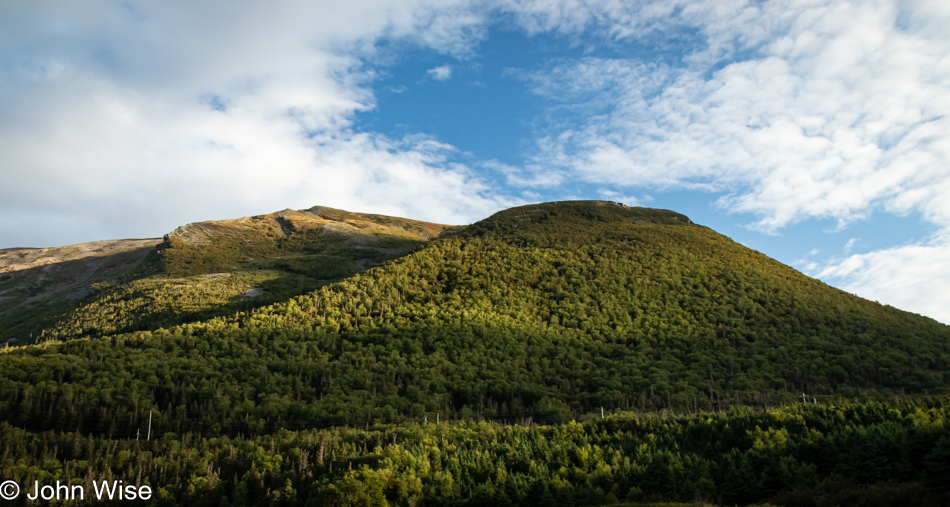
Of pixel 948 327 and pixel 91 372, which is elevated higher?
pixel 948 327

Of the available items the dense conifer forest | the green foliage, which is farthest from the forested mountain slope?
the green foliage

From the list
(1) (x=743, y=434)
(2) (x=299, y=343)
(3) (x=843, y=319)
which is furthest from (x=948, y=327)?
(2) (x=299, y=343)

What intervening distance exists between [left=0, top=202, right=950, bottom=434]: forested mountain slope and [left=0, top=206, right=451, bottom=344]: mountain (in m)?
25.0

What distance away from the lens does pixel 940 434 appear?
33.5 metres

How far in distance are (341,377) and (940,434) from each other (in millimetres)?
63082

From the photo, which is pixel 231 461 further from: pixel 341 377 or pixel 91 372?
pixel 91 372

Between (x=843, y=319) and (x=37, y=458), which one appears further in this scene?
(x=843, y=319)

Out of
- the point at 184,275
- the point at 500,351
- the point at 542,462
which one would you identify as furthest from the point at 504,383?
the point at 184,275

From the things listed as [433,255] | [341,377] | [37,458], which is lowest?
[37,458]

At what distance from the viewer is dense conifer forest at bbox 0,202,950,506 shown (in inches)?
1583

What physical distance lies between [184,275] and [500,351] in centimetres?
9655

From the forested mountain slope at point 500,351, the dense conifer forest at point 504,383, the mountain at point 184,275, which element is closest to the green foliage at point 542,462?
the dense conifer forest at point 504,383

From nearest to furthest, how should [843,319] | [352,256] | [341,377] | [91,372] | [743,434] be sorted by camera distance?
[743,434] < [91,372] < [341,377] < [843,319] < [352,256]

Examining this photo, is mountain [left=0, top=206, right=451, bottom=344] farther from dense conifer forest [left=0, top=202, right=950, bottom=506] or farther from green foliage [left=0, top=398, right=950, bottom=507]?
green foliage [left=0, top=398, right=950, bottom=507]
